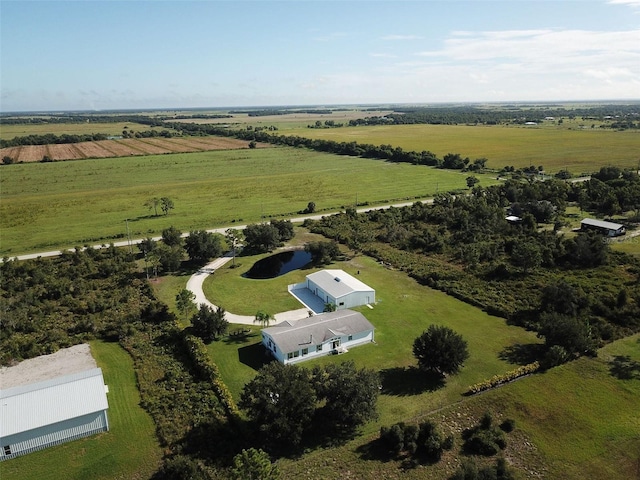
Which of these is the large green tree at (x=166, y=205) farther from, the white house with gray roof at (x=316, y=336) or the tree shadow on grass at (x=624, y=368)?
the tree shadow on grass at (x=624, y=368)

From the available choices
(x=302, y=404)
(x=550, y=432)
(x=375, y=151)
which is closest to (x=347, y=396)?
(x=302, y=404)

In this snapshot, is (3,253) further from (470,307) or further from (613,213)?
(613,213)

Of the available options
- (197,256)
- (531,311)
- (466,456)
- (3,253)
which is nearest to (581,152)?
(531,311)

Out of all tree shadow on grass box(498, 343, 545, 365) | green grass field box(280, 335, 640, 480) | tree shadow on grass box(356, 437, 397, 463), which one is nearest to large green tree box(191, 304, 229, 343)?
green grass field box(280, 335, 640, 480)

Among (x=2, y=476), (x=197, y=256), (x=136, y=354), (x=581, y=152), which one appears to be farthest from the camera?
(x=581, y=152)

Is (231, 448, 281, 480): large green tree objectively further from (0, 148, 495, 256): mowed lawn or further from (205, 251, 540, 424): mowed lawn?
(0, 148, 495, 256): mowed lawn

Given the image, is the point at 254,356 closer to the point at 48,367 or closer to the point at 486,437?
A: the point at 48,367
